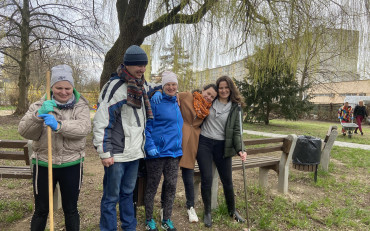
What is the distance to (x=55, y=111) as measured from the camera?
222cm

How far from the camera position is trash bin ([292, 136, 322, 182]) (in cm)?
453

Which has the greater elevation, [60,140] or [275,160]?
[60,140]

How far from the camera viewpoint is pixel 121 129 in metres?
2.46

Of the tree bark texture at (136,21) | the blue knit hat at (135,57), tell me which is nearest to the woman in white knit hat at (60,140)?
the blue knit hat at (135,57)

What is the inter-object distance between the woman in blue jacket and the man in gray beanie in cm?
18

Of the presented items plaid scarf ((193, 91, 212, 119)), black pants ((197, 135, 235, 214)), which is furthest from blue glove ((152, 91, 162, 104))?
black pants ((197, 135, 235, 214))

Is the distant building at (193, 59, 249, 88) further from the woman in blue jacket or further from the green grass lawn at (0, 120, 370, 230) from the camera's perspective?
the green grass lawn at (0, 120, 370, 230)

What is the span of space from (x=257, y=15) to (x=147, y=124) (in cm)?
254

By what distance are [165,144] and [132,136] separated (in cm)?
41

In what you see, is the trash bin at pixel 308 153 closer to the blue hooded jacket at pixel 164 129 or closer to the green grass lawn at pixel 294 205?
the green grass lawn at pixel 294 205

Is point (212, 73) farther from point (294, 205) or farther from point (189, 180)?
point (294, 205)

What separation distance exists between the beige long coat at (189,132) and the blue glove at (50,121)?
4.62 feet

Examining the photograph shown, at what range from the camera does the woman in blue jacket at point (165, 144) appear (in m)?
2.73

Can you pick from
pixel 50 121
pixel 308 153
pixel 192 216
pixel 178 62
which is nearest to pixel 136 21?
pixel 178 62
